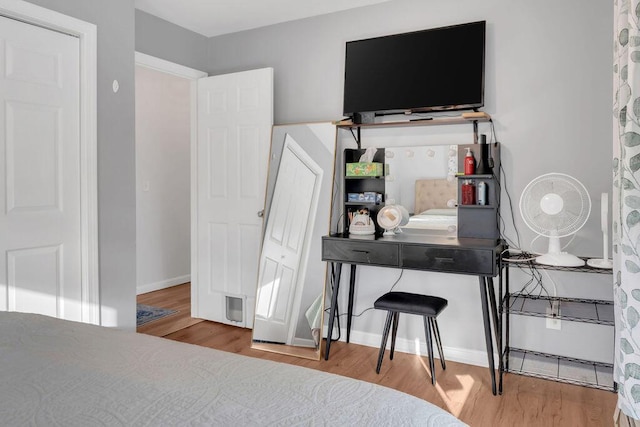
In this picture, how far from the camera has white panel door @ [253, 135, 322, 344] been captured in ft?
11.1

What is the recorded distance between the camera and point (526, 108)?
9.49 ft

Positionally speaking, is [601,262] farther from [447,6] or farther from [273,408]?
[273,408]

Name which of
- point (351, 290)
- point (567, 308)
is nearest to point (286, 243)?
point (351, 290)

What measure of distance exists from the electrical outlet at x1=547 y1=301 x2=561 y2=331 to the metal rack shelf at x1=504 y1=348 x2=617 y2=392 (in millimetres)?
177

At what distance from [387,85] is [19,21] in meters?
2.13

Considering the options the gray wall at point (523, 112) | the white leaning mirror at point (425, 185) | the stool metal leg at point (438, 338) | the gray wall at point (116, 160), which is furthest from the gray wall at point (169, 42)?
the stool metal leg at point (438, 338)

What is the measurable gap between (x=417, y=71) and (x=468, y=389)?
1959 mm

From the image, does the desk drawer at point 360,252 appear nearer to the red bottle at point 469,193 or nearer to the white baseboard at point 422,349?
the red bottle at point 469,193

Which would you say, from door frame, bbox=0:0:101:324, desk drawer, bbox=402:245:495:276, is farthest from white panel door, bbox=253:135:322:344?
door frame, bbox=0:0:101:324

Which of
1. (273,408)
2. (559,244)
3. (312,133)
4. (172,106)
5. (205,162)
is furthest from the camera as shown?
(172,106)

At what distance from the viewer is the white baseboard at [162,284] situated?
492 centimetres

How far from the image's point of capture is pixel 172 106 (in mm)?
5277

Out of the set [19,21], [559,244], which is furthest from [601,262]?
[19,21]

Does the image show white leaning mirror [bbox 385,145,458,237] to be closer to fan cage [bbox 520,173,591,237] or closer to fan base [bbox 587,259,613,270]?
fan cage [bbox 520,173,591,237]
